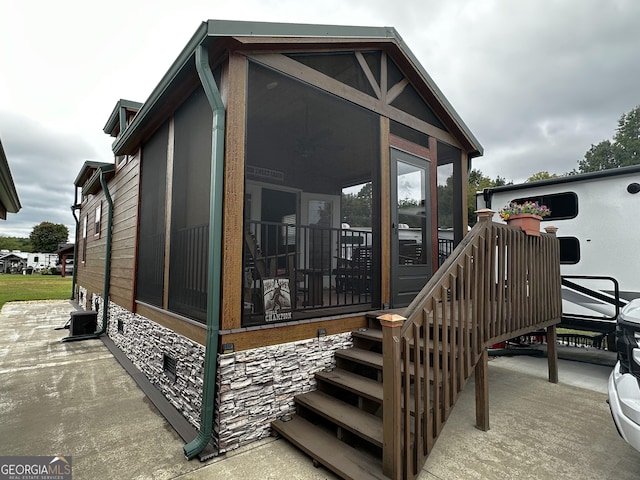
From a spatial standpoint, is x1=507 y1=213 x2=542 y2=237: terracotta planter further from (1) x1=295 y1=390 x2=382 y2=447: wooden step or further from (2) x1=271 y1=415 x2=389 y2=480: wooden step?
(2) x1=271 y1=415 x2=389 y2=480: wooden step

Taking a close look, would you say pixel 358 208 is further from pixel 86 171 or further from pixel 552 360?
pixel 86 171

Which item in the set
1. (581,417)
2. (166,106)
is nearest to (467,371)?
(581,417)

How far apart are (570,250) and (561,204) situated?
0.77 metres

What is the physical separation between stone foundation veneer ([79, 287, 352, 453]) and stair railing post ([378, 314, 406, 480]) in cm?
110

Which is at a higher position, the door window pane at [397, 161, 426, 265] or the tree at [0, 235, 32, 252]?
the tree at [0, 235, 32, 252]

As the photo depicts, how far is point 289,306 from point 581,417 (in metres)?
2.98

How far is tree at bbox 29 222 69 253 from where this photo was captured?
48656mm

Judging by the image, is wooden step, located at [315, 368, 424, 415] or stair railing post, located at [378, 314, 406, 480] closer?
stair railing post, located at [378, 314, 406, 480]

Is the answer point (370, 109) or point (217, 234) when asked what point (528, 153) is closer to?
point (370, 109)

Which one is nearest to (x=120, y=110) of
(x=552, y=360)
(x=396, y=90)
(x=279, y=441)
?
(x=396, y=90)

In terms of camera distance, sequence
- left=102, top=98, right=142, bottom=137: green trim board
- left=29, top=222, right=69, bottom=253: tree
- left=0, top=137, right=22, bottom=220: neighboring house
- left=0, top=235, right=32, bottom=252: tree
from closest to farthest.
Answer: left=0, top=137, right=22, bottom=220: neighboring house → left=102, top=98, right=142, bottom=137: green trim board → left=29, top=222, right=69, bottom=253: tree → left=0, top=235, right=32, bottom=252: tree

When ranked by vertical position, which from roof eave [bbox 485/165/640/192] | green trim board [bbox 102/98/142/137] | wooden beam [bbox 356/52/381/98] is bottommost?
roof eave [bbox 485/165/640/192]

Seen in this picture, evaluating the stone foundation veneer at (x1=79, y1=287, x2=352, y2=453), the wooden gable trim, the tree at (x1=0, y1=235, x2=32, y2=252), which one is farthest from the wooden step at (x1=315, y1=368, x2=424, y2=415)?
the tree at (x1=0, y1=235, x2=32, y2=252)

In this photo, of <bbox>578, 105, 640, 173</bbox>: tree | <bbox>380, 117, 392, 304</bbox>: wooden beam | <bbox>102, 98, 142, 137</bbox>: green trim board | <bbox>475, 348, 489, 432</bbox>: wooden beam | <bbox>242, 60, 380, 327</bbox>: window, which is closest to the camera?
<bbox>475, 348, 489, 432</bbox>: wooden beam
